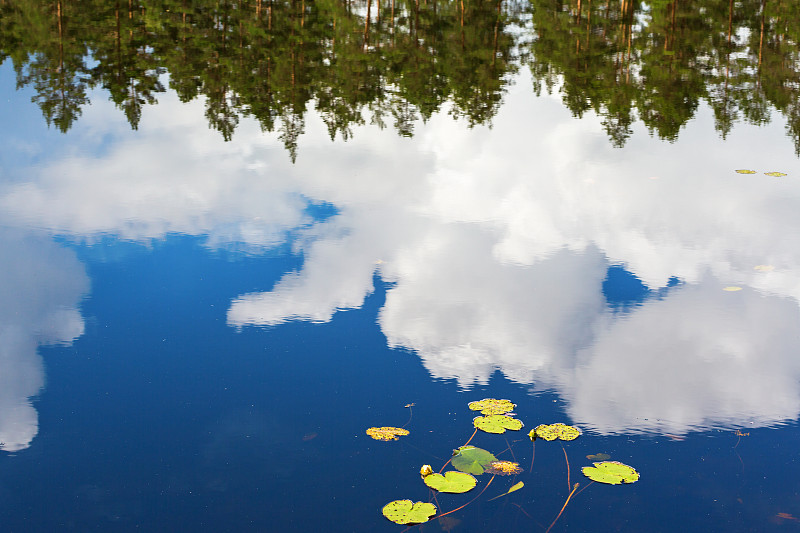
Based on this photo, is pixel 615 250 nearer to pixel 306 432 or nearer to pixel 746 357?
pixel 746 357

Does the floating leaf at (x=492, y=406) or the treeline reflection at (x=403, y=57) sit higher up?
the treeline reflection at (x=403, y=57)

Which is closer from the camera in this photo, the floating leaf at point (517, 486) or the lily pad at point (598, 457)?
the floating leaf at point (517, 486)

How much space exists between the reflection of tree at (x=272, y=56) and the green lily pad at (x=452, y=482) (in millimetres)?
9127

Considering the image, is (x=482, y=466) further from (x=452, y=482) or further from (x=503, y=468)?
(x=452, y=482)

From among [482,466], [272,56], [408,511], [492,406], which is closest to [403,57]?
[272,56]

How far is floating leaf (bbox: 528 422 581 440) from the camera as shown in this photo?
4.75 meters

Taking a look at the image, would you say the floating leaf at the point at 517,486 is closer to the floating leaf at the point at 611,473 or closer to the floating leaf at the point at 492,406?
the floating leaf at the point at 611,473

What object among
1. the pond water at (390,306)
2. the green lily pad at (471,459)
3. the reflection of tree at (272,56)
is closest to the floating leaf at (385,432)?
the pond water at (390,306)

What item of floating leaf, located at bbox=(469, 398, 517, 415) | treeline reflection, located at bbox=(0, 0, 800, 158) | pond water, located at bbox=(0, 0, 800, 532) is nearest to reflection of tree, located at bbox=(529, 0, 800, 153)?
treeline reflection, located at bbox=(0, 0, 800, 158)

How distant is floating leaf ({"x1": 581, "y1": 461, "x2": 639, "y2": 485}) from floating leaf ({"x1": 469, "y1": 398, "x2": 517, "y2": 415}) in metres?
0.75

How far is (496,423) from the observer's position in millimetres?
4871

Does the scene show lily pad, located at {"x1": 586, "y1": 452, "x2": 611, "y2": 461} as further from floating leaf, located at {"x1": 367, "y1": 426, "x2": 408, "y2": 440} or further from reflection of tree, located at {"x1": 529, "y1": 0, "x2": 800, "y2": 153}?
reflection of tree, located at {"x1": 529, "y1": 0, "x2": 800, "y2": 153}

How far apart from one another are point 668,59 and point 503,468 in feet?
60.2

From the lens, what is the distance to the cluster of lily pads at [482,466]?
4.10 meters
